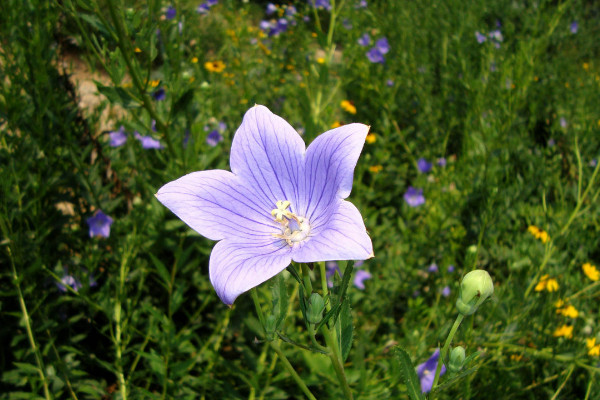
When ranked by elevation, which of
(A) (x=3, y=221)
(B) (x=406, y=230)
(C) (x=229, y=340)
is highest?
(A) (x=3, y=221)

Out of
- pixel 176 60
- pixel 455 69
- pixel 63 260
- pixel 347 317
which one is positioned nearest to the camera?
pixel 347 317

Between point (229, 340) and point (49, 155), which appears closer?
point (49, 155)

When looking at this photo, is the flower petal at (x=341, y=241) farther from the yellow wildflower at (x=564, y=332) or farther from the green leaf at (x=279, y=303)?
the yellow wildflower at (x=564, y=332)

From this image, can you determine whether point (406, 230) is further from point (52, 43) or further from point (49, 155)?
point (52, 43)

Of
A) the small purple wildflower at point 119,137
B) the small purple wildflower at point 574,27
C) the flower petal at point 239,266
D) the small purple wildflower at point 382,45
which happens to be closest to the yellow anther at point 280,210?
the flower petal at point 239,266

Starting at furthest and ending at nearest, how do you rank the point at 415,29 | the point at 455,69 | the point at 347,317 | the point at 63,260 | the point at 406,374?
the point at 415,29 → the point at 455,69 → the point at 63,260 → the point at 347,317 → the point at 406,374

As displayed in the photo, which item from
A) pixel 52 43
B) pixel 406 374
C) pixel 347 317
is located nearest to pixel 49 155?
pixel 52 43

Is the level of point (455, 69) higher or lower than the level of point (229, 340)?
higher
